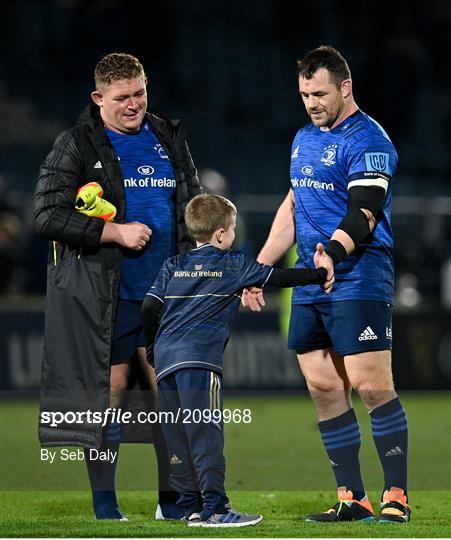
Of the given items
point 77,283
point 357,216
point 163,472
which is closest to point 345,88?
point 357,216

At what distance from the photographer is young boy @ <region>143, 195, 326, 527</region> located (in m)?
5.98

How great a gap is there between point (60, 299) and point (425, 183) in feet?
45.3

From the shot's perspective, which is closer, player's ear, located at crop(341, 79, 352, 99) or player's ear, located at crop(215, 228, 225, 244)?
player's ear, located at crop(215, 228, 225, 244)

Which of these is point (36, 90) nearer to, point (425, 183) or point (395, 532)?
point (425, 183)

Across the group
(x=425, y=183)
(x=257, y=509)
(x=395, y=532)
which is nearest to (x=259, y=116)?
(x=425, y=183)

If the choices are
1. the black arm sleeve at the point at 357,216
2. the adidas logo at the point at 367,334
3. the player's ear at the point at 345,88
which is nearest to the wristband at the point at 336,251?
the black arm sleeve at the point at 357,216

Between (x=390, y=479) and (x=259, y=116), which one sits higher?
(x=259, y=116)

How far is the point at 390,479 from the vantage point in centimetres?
621

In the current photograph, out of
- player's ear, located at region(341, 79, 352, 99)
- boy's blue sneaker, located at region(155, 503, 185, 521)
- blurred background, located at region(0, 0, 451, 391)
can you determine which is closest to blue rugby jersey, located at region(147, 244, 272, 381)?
boy's blue sneaker, located at region(155, 503, 185, 521)

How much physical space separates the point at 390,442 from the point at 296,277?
0.94m

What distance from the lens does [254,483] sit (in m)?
8.24

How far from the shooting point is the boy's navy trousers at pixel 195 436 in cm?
583

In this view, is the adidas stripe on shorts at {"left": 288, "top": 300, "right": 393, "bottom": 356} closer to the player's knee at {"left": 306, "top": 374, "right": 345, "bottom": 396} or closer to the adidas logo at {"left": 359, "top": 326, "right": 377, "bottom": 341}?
the adidas logo at {"left": 359, "top": 326, "right": 377, "bottom": 341}

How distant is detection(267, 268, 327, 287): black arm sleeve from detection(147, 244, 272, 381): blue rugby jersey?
4cm
